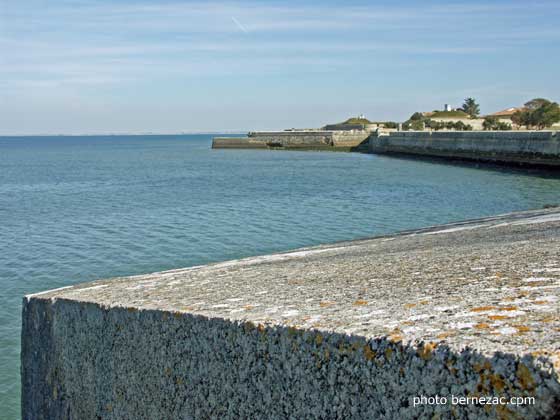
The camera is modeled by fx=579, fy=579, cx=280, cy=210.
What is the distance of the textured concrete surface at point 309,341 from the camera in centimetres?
234

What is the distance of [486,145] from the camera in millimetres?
58250

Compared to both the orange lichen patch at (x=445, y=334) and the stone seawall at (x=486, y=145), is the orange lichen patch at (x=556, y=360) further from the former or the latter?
the stone seawall at (x=486, y=145)

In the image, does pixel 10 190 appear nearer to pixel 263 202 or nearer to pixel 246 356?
pixel 263 202

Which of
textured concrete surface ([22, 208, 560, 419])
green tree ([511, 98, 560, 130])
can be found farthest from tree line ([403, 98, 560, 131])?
textured concrete surface ([22, 208, 560, 419])

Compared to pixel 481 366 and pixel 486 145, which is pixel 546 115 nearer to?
pixel 486 145

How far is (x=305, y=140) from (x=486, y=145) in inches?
1955

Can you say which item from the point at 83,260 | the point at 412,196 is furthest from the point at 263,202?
the point at 83,260

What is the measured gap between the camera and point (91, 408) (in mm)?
4836

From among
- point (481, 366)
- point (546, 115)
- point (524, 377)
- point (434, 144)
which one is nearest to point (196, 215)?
point (481, 366)

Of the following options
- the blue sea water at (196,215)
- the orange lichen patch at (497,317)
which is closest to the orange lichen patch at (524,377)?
the orange lichen patch at (497,317)

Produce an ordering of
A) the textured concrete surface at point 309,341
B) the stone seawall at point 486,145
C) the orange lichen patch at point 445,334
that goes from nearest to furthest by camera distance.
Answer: the textured concrete surface at point 309,341 < the orange lichen patch at point 445,334 < the stone seawall at point 486,145

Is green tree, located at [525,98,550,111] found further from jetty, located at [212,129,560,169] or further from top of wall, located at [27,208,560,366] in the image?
top of wall, located at [27,208,560,366]

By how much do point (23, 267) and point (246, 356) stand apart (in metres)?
16.9

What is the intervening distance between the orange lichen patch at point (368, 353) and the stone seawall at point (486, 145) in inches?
1905
